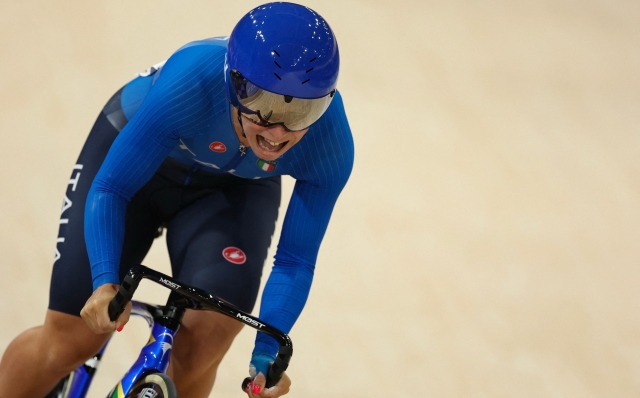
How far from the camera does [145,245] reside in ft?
8.56

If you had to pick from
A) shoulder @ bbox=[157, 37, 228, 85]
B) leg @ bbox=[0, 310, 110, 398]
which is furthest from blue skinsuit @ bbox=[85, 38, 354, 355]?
leg @ bbox=[0, 310, 110, 398]

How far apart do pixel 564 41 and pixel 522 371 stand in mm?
3086

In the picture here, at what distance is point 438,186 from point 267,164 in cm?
267

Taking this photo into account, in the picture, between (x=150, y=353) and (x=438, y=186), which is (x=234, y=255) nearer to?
(x=150, y=353)

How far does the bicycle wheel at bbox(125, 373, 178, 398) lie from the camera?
6.36 ft

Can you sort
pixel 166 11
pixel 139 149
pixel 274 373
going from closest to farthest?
pixel 274 373 < pixel 139 149 < pixel 166 11

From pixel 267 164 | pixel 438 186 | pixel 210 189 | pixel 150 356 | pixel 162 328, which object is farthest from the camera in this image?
pixel 438 186

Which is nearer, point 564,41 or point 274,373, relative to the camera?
point 274,373

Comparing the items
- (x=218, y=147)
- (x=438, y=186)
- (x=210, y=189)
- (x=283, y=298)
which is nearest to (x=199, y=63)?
(x=218, y=147)

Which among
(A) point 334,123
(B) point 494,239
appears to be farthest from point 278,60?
(B) point 494,239

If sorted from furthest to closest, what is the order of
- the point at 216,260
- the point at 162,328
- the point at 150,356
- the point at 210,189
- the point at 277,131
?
1. the point at 210,189
2. the point at 216,260
3. the point at 162,328
4. the point at 150,356
5. the point at 277,131

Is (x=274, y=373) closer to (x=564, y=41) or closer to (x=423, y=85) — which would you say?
(x=423, y=85)

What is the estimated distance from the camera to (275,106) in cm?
193

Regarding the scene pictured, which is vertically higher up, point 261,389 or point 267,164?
point 267,164
